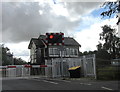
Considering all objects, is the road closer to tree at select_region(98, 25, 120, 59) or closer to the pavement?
the pavement

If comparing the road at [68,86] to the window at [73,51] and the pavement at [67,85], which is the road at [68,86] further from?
the window at [73,51]

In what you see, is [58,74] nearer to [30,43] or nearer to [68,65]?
[68,65]

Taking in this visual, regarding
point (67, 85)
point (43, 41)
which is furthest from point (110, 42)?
point (67, 85)

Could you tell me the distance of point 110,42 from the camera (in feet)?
192

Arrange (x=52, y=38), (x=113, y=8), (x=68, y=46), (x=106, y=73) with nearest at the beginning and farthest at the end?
(x=113, y=8) < (x=106, y=73) < (x=52, y=38) < (x=68, y=46)

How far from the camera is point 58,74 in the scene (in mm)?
18531

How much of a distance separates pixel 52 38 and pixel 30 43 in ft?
134

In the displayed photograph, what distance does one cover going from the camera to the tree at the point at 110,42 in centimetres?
5647

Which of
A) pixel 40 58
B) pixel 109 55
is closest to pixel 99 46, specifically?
pixel 109 55

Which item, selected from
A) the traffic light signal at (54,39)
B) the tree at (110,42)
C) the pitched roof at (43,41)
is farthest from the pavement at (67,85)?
the tree at (110,42)

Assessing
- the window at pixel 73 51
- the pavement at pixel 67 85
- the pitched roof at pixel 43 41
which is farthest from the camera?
the window at pixel 73 51

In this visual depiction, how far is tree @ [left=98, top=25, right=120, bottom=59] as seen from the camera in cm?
5647

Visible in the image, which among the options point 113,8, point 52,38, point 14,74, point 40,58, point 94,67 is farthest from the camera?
point 40,58

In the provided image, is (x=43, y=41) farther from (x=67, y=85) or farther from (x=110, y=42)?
(x=67, y=85)
